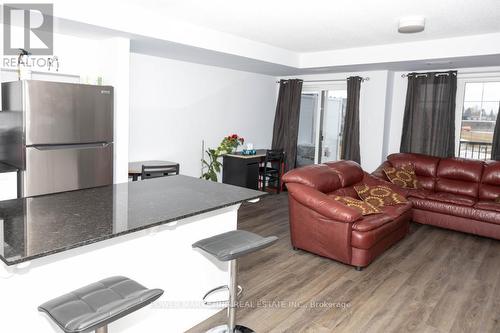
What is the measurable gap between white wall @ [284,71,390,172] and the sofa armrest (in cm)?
309

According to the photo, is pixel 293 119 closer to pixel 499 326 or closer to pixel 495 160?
pixel 495 160

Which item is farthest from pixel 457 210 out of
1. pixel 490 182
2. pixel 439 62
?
pixel 439 62

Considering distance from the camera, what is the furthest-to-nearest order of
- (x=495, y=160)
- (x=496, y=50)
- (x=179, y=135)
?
1. (x=179, y=135)
2. (x=495, y=160)
3. (x=496, y=50)

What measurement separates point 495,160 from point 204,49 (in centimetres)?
448

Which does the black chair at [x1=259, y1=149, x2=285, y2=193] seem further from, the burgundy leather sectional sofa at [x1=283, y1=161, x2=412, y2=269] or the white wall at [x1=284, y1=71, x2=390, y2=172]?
the burgundy leather sectional sofa at [x1=283, y1=161, x2=412, y2=269]

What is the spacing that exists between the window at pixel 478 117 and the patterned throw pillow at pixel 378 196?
92.1 inches

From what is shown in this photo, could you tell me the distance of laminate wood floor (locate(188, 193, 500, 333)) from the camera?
2707mm

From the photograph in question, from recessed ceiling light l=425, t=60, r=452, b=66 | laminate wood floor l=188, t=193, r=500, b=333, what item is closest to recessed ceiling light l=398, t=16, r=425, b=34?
recessed ceiling light l=425, t=60, r=452, b=66

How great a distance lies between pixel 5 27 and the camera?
3.74m

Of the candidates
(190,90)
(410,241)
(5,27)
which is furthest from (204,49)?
(410,241)

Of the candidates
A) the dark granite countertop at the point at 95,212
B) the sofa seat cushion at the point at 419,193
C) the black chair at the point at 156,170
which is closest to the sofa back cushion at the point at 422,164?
the sofa seat cushion at the point at 419,193

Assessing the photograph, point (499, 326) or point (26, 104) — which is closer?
point (499, 326)

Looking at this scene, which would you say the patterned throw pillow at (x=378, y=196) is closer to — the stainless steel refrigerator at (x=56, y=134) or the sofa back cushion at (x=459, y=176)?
the sofa back cushion at (x=459, y=176)

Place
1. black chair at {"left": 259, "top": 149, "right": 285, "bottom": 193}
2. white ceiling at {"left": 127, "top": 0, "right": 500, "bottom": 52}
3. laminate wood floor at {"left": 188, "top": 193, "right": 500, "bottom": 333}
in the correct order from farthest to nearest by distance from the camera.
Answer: black chair at {"left": 259, "top": 149, "right": 285, "bottom": 193} → white ceiling at {"left": 127, "top": 0, "right": 500, "bottom": 52} → laminate wood floor at {"left": 188, "top": 193, "right": 500, "bottom": 333}
